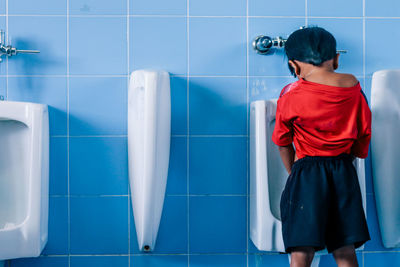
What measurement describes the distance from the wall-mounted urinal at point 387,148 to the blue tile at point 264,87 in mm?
396

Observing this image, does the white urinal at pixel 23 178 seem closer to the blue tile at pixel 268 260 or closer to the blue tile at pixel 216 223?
the blue tile at pixel 216 223

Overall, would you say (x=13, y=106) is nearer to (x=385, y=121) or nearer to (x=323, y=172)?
(x=323, y=172)

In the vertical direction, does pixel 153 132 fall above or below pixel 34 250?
above

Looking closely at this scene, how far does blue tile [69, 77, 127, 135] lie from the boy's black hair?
77cm

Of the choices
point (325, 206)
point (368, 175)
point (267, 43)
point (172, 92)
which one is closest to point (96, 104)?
point (172, 92)

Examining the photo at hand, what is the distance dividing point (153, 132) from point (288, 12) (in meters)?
0.85

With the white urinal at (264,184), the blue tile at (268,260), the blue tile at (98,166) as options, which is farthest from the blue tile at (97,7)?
the blue tile at (268,260)

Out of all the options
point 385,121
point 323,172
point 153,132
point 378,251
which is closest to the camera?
point 323,172

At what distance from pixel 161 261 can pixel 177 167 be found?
43 cm

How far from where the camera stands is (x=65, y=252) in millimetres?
1628

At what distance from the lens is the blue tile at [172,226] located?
1.63 metres

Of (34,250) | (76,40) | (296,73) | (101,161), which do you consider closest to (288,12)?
(296,73)

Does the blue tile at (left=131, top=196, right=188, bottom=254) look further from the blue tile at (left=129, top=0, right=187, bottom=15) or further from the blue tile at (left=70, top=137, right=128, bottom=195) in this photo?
the blue tile at (left=129, top=0, right=187, bottom=15)

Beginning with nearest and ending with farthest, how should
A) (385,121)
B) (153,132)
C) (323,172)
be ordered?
(323,172) < (153,132) < (385,121)
